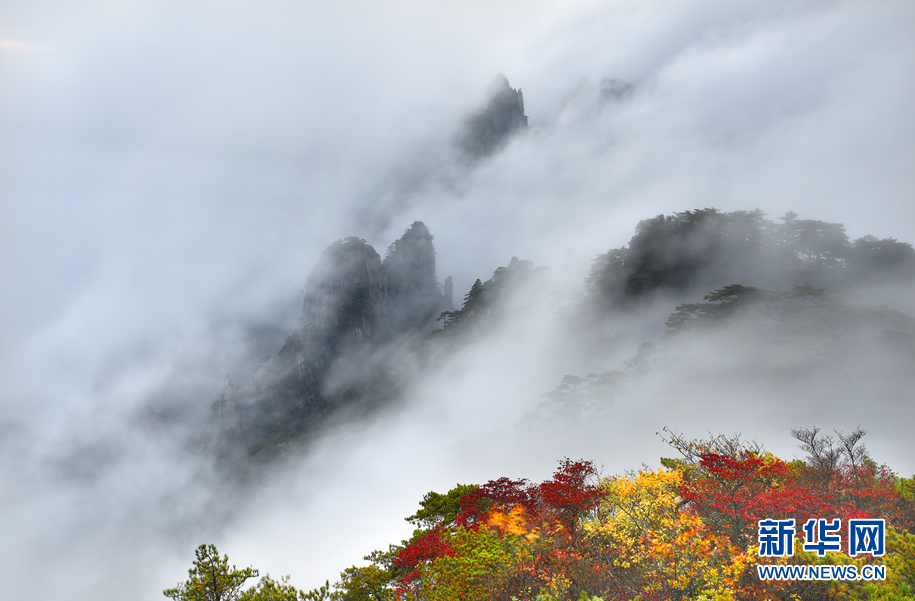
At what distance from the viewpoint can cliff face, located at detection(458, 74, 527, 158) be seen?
172250mm

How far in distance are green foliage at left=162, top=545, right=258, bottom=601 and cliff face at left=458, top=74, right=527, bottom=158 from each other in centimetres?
18822

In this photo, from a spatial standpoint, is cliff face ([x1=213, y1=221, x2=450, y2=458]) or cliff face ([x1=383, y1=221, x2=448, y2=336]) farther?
cliff face ([x1=383, y1=221, x2=448, y2=336])

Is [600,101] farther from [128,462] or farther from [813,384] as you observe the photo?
[128,462]

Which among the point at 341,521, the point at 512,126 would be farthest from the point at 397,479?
the point at 512,126

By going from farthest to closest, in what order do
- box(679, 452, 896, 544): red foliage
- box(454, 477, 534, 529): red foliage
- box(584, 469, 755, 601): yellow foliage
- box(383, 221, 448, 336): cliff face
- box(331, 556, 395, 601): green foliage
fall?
box(383, 221, 448, 336): cliff face, box(454, 477, 534, 529): red foliage, box(331, 556, 395, 601): green foliage, box(679, 452, 896, 544): red foliage, box(584, 469, 755, 601): yellow foliage

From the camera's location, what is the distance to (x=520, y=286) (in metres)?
97.2

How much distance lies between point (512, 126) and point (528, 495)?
182872 mm

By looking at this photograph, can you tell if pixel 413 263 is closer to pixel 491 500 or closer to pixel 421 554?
pixel 491 500

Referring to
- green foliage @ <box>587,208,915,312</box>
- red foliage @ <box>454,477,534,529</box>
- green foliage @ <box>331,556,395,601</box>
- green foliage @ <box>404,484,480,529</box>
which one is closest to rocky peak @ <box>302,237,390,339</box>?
green foliage @ <box>587,208,915,312</box>

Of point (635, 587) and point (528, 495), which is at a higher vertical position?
point (528, 495)

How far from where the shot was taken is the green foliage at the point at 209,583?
1295cm

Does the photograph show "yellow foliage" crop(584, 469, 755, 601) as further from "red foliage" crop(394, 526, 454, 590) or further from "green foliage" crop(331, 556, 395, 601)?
"green foliage" crop(331, 556, 395, 601)

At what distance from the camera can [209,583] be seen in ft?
43.3

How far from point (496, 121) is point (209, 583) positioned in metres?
192
